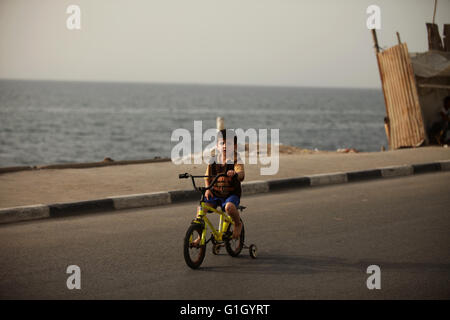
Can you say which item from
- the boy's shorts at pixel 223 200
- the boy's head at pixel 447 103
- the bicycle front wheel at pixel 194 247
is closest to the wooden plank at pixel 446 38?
the boy's head at pixel 447 103

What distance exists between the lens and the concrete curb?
7.84 metres

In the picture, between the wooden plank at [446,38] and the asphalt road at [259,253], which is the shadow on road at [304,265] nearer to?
the asphalt road at [259,253]

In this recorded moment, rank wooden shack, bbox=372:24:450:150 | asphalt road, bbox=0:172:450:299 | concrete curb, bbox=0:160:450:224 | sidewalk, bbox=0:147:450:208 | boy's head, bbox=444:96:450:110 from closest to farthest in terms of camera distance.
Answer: asphalt road, bbox=0:172:450:299
concrete curb, bbox=0:160:450:224
sidewalk, bbox=0:147:450:208
wooden shack, bbox=372:24:450:150
boy's head, bbox=444:96:450:110

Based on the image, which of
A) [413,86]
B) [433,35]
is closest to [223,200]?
[413,86]

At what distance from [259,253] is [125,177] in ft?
16.2

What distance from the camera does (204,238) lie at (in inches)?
225

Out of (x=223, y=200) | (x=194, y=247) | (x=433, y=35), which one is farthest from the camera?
(x=433, y=35)

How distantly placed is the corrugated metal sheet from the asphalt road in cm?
805

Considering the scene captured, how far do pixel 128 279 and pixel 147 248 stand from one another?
3.75 feet

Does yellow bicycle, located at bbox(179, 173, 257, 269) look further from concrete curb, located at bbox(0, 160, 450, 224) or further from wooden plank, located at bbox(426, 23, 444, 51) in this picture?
wooden plank, located at bbox(426, 23, 444, 51)

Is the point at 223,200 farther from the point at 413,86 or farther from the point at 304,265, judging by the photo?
the point at 413,86

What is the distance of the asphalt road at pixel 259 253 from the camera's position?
498cm

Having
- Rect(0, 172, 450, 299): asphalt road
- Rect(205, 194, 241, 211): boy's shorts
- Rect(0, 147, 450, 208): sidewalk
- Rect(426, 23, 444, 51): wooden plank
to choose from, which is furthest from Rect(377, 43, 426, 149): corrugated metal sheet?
Rect(205, 194, 241, 211): boy's shorts
